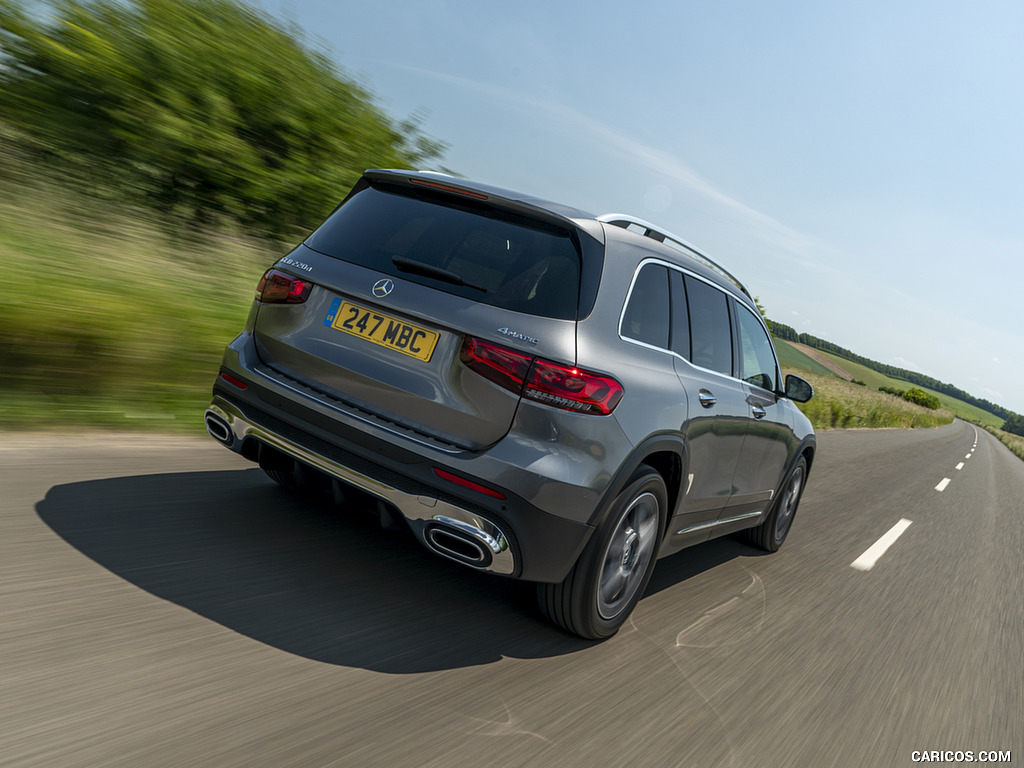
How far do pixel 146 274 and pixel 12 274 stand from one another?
67.4 inches

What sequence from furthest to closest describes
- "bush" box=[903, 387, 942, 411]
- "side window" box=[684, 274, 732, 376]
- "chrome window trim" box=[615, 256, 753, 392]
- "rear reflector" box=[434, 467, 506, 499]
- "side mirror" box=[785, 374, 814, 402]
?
1. "bush" box=[903, 387, 942, 411]
2. "side mirror" box=[785, 374, 814, 402]
3. "side window" box=[684, 274, 732, 376]
4. "chrome window trim" box=[615, 256, 753, 392]
5. "rear reflector" box=[434, 467, 506, 499]

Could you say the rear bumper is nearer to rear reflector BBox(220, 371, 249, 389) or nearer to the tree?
rear reflector BBox(220, 371, 249, 389)

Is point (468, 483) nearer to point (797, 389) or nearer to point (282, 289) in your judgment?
point (282, 289)

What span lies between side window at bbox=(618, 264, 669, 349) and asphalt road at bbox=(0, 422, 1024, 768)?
4.48 ft

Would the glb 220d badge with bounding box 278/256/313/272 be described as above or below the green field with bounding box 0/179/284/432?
above

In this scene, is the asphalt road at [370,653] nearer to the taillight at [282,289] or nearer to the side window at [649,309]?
the taillight at [282,289]

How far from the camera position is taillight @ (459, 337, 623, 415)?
299 cm

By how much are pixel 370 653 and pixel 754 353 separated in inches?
123

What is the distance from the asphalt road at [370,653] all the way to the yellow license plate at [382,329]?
1.09m

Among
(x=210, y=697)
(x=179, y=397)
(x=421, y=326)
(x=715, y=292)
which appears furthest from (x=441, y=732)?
(x=179, y=397)

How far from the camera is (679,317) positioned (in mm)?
3900

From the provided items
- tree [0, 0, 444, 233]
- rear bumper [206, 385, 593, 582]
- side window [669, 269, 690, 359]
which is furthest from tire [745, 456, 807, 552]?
tree [0, 0, 444, 233]

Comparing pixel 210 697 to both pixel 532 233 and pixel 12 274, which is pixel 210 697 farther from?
pixel 12 274

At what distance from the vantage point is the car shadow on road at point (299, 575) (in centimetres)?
305
